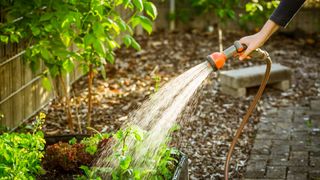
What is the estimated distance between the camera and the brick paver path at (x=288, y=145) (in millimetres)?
5109

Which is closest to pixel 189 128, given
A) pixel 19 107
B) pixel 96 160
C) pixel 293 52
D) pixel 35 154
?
pixel 19 107

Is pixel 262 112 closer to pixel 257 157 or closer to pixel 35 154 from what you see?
pixel 257 157

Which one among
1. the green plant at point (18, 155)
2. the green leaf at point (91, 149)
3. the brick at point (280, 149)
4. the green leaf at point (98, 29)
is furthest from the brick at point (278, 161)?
the green plant at point (18, 155)

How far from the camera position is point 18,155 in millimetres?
3338

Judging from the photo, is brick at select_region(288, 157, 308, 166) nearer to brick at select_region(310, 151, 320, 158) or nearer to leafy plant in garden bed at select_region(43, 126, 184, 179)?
brick at select_region(310, 151, 320, 158)

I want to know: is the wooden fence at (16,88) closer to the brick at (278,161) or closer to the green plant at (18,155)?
the brick at (278,161)

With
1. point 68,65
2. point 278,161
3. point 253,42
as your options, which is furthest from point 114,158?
point 278,161

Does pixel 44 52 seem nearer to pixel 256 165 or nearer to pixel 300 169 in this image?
pixel 256 165

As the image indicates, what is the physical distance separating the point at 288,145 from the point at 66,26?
213 cm

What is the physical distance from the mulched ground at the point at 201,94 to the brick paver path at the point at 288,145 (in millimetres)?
103

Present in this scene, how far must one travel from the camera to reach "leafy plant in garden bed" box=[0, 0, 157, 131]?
466cm

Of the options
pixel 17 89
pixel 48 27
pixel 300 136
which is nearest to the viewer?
pixel 48 27

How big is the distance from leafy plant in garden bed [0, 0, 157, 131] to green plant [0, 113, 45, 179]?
3.98ft

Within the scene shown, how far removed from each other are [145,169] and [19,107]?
2623 millimetres
